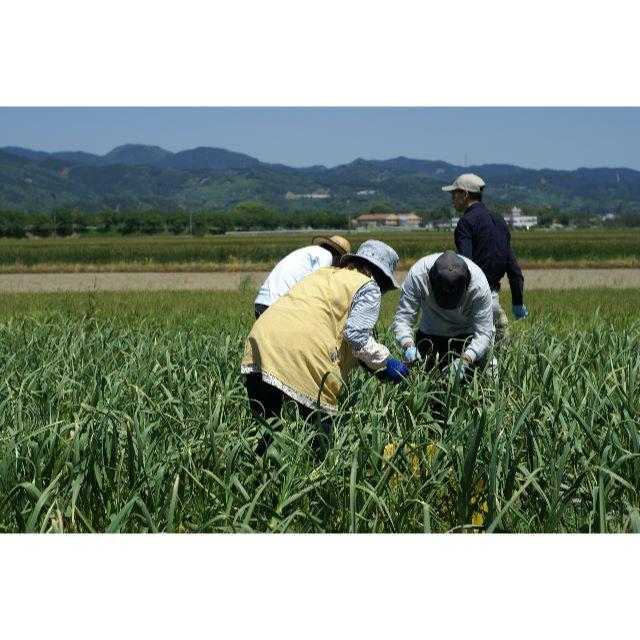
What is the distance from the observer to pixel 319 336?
396 cm

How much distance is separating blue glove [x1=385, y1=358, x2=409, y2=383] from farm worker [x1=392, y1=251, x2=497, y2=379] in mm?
391

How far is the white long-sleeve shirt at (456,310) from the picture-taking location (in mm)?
4848

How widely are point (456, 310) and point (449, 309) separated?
68 mm

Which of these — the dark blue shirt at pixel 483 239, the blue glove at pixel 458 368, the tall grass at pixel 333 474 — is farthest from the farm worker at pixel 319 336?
the dark blue shirt at pixel 483 239

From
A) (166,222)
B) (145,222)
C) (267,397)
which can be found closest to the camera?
(267,397)

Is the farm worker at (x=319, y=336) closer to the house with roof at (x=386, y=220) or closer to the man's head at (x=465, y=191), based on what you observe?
the man's head at (x=465, y=191)

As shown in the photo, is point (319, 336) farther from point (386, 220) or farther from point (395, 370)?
point (386, 220)

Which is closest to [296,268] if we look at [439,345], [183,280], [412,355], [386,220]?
[439,345]

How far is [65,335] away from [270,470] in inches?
138

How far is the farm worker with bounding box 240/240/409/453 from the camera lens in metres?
3.94

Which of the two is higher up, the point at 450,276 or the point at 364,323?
the point at 450,276

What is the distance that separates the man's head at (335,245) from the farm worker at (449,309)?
546mm

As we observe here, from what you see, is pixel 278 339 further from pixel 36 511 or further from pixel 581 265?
pixel 581 265

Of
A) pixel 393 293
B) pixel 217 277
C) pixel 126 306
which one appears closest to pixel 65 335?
pixel 126 306
